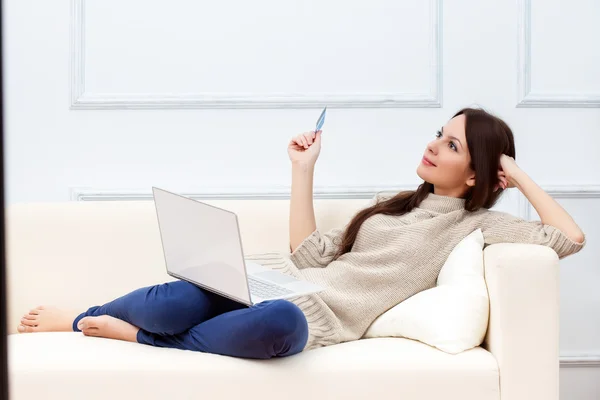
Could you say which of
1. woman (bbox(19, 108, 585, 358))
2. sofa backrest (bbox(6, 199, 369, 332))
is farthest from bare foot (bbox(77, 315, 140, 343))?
sofa backrest (bbox(6, 199, 369, 332))

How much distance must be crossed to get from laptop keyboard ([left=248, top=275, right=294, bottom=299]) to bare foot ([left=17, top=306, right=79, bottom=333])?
53 centimetres

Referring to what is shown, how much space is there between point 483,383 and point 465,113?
792mm

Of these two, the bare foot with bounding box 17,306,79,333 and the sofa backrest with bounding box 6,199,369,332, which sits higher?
the sofa backrest with bounding box 6,199,369,332

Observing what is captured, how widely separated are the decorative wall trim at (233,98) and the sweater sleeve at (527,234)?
0.65 m

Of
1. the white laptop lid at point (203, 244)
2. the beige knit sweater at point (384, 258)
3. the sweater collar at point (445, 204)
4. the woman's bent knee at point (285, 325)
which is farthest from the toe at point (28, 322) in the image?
the sweater collar at point (445, 204)

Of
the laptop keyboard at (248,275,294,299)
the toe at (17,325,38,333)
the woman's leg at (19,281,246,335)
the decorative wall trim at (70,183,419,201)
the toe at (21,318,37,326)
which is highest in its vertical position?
the decorative wall trim at (70,183,419,201)

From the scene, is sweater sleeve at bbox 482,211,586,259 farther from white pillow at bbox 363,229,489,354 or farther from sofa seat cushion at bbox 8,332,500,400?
sofa seat cushion at bbox 8,332,500,400

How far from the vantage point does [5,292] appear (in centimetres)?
21

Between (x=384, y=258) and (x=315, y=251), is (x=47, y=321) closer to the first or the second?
(x=315, y=251)

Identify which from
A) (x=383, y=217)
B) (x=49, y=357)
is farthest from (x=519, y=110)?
(x=49, y=357)

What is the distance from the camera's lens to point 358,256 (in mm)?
1745

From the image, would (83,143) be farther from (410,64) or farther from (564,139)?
(564,139)

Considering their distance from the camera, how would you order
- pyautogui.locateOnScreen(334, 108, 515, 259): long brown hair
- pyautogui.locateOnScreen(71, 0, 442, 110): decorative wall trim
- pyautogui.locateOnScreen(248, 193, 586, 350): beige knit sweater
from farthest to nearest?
pyautogui.locateOnScreen(71, 0, 442, 110): decorative wall trim, pyautogui.locateOnScreen(334, 108, 515, 259): long brown hair, pyautogui.locateOnScreen(248, 193, 586, 350): beige knit sweater

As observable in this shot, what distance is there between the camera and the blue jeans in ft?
4.33
